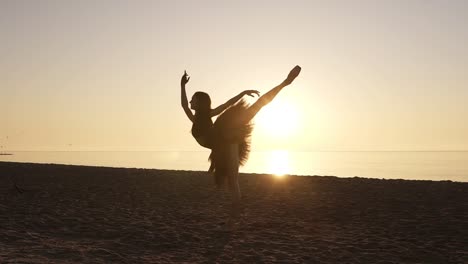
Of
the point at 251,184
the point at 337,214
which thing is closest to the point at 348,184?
the point at 251,184

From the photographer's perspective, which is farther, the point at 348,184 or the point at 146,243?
the point at 348,184

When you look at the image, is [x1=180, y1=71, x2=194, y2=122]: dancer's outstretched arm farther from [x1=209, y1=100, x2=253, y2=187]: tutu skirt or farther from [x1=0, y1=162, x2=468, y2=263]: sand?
[x1=0, y1=162, x2=468, y2=263]: sand

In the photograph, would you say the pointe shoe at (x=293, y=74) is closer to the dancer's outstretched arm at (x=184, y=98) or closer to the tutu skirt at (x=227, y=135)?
the tutu skirt at (x=227, y=135)

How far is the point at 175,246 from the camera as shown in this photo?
651 centimetres

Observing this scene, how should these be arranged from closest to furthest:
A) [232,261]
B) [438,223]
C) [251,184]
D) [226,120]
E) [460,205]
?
[232,261]
[226,120]
[438,223]
[460,205]
[251,184]

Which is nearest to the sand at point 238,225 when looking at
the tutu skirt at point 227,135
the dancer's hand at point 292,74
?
the tutu skirt at point 227,135

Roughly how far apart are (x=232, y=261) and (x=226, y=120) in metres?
2.36

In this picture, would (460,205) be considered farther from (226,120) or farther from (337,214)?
(226,120)

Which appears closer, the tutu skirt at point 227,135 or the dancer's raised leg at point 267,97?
the dancer's raised leg at point 267,97

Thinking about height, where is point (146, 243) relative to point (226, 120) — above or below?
below

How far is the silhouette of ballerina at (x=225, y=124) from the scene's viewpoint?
274 inches

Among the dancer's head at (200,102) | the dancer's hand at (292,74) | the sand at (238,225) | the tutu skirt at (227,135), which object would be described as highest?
the dancer's hand at (292,74)

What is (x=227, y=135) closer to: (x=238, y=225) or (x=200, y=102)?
(x=200, y=102)

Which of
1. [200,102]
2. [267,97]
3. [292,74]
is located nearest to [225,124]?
[200,102]
